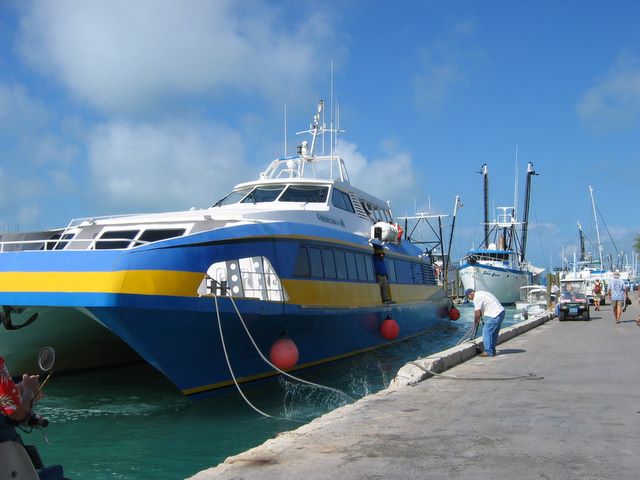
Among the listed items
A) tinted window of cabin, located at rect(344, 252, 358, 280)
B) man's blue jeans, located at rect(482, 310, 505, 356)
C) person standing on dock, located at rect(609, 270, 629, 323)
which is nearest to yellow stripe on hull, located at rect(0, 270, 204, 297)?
tinted window of cabin, located at rect(344, 252, 358, 280)

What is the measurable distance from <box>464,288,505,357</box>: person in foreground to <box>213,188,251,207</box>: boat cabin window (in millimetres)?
5562

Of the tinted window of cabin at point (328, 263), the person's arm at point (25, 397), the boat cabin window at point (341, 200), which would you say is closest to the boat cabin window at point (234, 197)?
the boat cabin window at point (341, 200)

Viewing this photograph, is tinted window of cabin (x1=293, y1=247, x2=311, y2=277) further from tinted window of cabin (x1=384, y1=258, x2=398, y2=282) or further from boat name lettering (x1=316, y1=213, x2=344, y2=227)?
tinted window of cabin (x1=384, y1=258, x2=398, y2=282)

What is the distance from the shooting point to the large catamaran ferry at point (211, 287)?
8.38 metres

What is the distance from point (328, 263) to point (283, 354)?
2822 mm

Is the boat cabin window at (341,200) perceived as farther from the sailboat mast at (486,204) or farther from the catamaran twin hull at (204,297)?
the sailboat mast at (486,204)

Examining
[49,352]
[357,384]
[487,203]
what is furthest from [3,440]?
[487,203]

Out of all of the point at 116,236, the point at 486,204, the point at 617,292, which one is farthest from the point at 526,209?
the point at 116,236

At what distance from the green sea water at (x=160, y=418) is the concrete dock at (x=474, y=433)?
176 centimetres

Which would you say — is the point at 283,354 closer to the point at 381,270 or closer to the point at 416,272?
the point at 381,270

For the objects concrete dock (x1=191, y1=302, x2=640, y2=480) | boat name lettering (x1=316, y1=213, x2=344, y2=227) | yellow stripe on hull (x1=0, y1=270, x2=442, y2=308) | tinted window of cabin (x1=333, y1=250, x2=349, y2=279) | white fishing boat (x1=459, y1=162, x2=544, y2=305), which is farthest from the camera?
white fishing boat (x1=459, y1=162, x2=544, y2=305)

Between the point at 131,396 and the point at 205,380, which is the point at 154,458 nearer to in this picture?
the point at 205,380

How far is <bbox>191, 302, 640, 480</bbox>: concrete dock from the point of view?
14.9ft

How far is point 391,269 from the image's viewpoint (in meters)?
16.4
